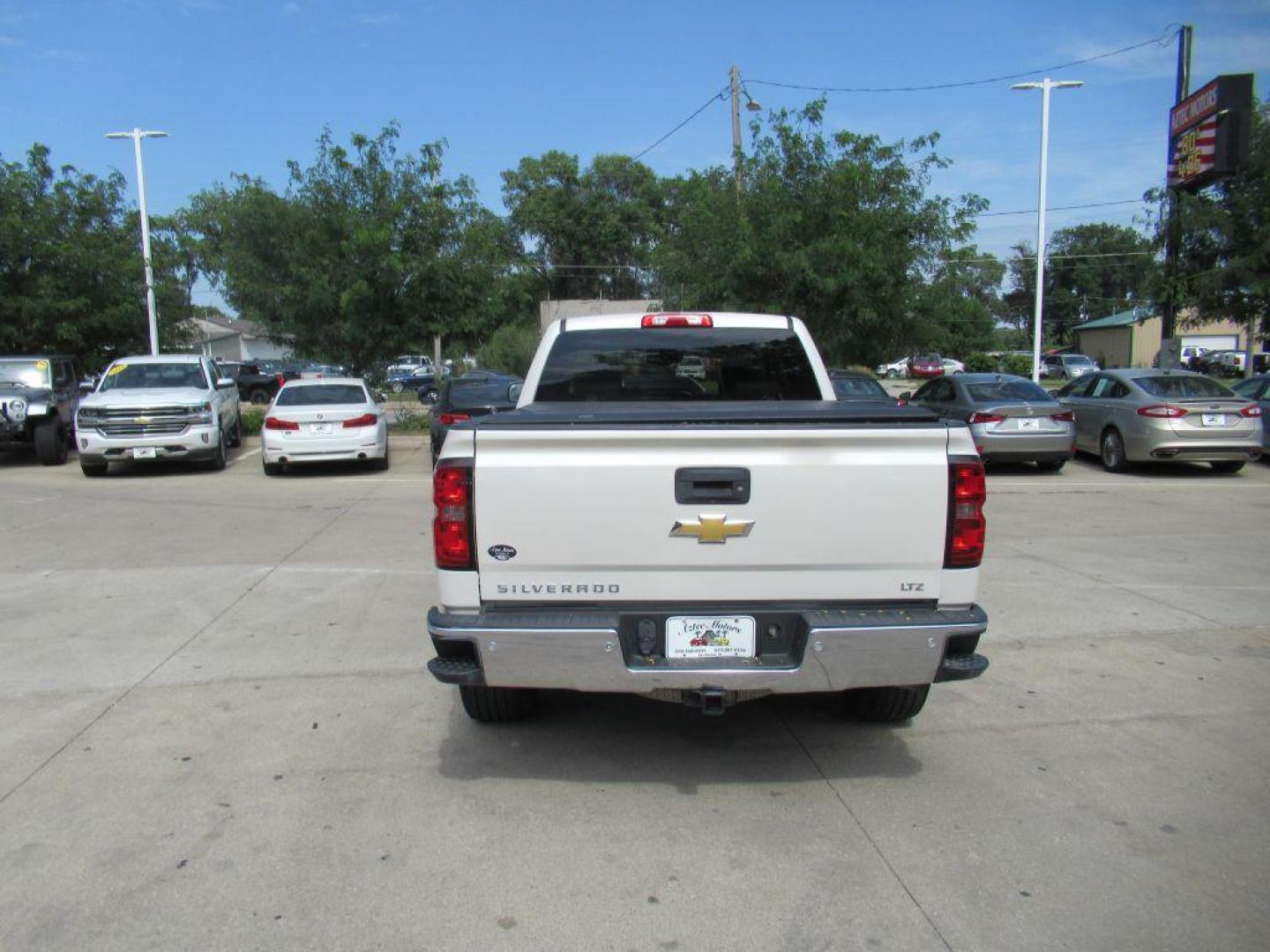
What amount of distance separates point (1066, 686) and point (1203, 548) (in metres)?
4.84

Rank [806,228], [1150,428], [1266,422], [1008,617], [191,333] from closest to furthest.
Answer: [1008,617] → [1150,428] → [1266,422] → [806,228] → [191,333]

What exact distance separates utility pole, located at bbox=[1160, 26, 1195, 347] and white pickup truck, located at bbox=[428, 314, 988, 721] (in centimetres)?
1855

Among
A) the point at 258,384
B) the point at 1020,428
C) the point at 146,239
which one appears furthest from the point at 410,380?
the point at 1020,428

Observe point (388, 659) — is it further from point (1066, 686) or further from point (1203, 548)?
point (1203, 548)

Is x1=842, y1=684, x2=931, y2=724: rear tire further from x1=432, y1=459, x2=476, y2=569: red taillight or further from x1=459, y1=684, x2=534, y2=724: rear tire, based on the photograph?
x1=432, y1=459, x2=476, y2=569: red taillight

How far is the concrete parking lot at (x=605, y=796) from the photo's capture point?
3281 millimetres

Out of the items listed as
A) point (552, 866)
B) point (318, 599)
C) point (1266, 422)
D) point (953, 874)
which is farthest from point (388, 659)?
point (1266, 422)

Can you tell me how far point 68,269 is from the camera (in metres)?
21.8

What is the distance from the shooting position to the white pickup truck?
3775 mm

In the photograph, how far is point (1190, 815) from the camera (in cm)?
398

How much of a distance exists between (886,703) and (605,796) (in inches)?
57.5

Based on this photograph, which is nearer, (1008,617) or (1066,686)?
(1066,686)

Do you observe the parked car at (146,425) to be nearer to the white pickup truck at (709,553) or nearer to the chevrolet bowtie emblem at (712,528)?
the white pickup truck at (709,553)

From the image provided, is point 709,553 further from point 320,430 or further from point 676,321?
point 320,430
